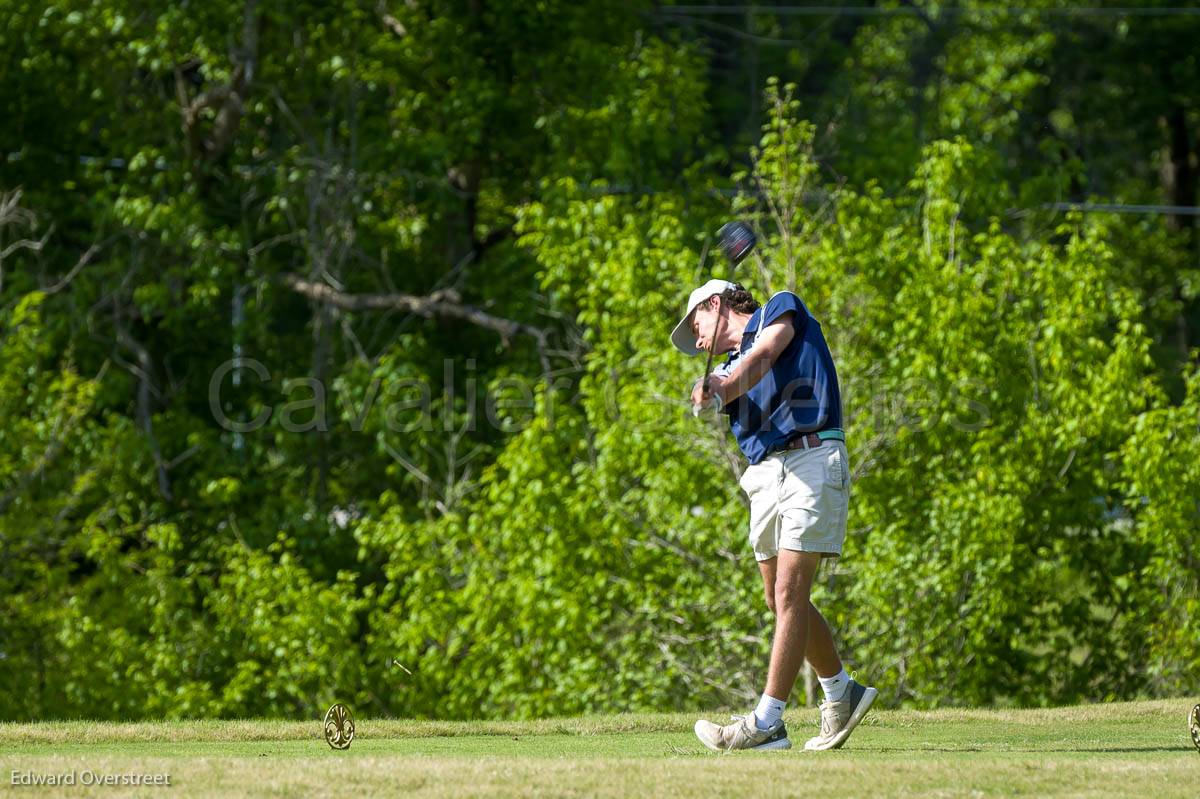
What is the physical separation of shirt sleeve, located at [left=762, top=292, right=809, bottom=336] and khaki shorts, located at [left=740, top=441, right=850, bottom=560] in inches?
19.0

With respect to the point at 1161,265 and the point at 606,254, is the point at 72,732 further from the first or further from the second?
the point at 1161,265

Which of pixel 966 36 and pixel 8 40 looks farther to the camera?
pixel 966 36

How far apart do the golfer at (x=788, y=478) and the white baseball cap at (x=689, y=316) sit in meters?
0.21

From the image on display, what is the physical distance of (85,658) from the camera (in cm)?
1755

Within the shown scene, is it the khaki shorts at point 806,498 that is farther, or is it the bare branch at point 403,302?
the bare branch at point 403,302

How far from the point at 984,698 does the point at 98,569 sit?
977 centimetres

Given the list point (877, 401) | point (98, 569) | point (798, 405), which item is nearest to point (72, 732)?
point (798, 405)

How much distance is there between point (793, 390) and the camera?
21.9ft

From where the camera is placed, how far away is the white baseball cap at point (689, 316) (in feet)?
22.9

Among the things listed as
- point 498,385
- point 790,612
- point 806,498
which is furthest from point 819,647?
point 498,385

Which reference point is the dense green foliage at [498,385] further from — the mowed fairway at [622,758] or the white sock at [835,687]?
the white sock at [835,687]

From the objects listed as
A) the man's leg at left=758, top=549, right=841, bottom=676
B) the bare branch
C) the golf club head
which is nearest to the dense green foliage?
the bare branch

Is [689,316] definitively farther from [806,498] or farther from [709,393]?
[806,498]

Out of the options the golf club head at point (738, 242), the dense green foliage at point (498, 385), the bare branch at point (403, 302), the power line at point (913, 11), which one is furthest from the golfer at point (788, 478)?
the power line at point (913, 11)
